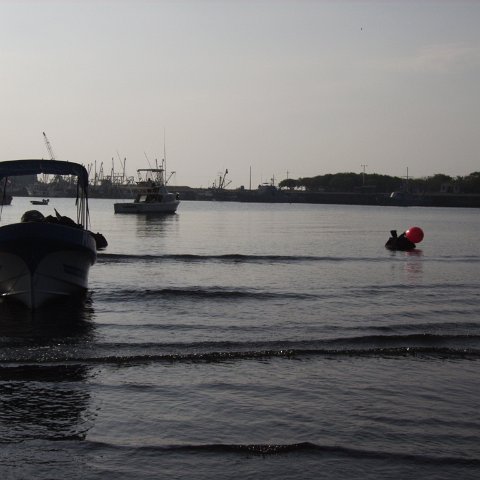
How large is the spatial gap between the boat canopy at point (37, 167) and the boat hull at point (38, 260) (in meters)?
2.89

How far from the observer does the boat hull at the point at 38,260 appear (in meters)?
20.1

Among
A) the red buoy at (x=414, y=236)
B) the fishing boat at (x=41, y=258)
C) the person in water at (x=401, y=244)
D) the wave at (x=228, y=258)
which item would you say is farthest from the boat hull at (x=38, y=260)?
the red buoy at (x=414, y=236)

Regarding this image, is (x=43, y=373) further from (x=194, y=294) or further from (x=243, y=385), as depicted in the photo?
(x=194, y=294)

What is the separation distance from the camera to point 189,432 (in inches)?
394

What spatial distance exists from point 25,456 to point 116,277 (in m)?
22.7

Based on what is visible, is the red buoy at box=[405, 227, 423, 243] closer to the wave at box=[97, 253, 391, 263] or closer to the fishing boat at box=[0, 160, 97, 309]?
the wave at box=[97, 253, 391, 263]

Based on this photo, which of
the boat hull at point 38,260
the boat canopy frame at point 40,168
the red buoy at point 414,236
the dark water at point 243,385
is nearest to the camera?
the dark water at point 243,385

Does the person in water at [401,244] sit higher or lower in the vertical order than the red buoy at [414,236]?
lower

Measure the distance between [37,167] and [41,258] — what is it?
4025 mm

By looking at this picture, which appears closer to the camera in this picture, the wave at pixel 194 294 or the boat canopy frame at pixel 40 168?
the boat canopy frame at pixel 40 168

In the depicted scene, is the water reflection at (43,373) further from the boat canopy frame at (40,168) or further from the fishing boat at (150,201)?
the fishing boat at (150,201)

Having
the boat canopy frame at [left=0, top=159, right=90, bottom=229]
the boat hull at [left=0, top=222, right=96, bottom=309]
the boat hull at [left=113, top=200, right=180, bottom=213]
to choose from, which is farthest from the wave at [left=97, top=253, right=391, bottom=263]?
the boat hull at [left=113, top=200, right=180, bottom=213]

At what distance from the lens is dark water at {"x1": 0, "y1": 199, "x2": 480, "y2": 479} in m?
9.04

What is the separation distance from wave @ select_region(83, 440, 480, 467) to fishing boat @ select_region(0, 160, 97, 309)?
11.5m
